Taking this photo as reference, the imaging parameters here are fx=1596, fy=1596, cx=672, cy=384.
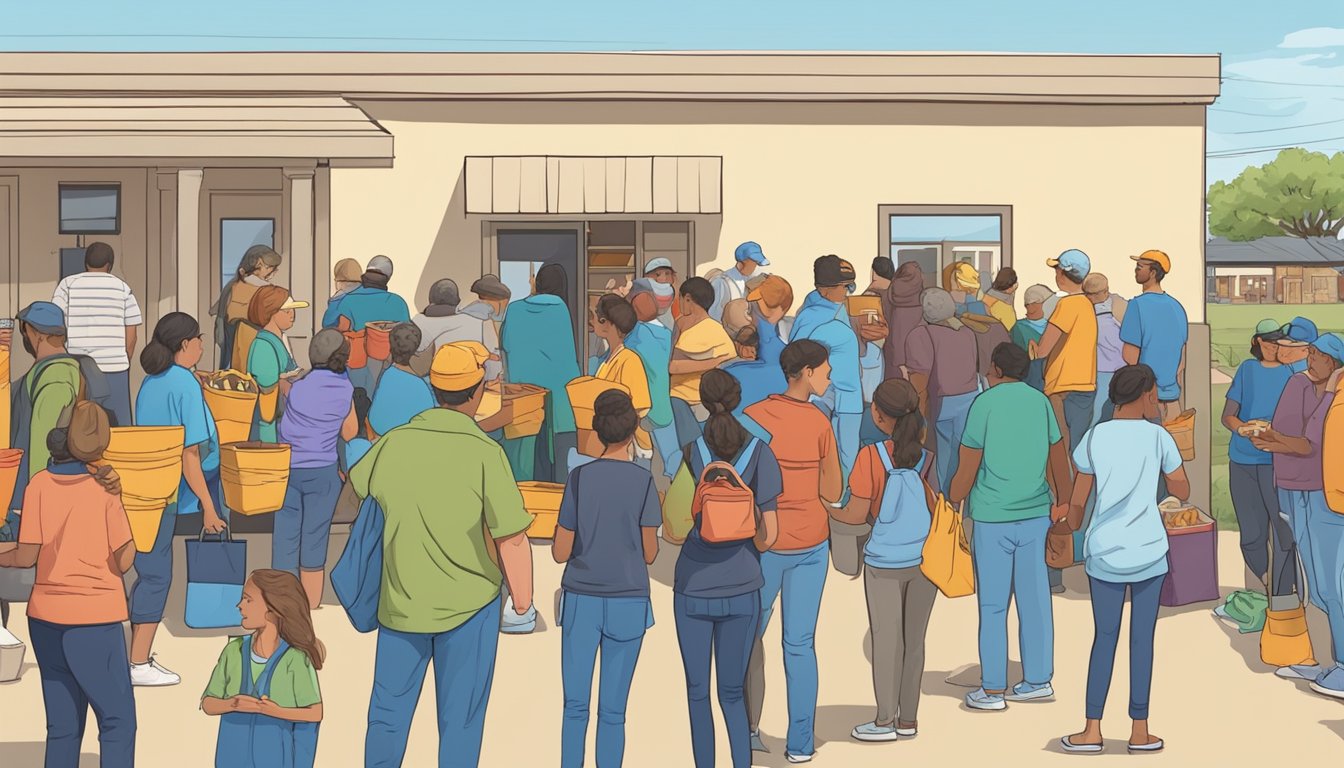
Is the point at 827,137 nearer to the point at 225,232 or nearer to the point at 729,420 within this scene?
the point at 225,232

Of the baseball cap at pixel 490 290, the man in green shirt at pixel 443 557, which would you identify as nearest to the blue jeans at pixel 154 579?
the baseball cap at pixel 490 290

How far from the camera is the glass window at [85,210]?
15.5 m

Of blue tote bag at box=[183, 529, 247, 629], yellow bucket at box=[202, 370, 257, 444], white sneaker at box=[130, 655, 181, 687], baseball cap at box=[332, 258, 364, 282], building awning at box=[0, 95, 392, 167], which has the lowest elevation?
white sneaker at box=[130, 655, 181, 687]

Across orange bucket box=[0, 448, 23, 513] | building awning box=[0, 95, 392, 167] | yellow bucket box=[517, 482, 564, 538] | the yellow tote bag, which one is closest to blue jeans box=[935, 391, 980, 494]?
yellow bucket box=[517, 482, 564, 538]

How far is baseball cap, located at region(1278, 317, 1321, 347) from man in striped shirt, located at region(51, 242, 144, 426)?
6.53 m

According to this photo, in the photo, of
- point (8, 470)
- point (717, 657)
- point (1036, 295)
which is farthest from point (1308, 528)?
point (8, 470)

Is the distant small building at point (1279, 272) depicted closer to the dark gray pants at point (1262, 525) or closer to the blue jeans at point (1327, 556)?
the dark gray pants at point (1262, 525)

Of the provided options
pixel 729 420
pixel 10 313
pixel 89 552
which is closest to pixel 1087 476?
pixel 729 420

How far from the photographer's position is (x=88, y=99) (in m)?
14.8

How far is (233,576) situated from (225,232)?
25.0 ft

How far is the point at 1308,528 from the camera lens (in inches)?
297

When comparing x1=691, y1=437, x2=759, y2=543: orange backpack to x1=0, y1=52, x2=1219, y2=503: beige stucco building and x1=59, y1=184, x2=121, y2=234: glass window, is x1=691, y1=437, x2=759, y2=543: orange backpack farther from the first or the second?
x1=59, y1=184, x2=121, y2=234: glass window

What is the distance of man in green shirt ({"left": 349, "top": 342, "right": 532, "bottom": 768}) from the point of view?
5328mm

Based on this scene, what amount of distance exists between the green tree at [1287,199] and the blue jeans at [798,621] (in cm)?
14044
